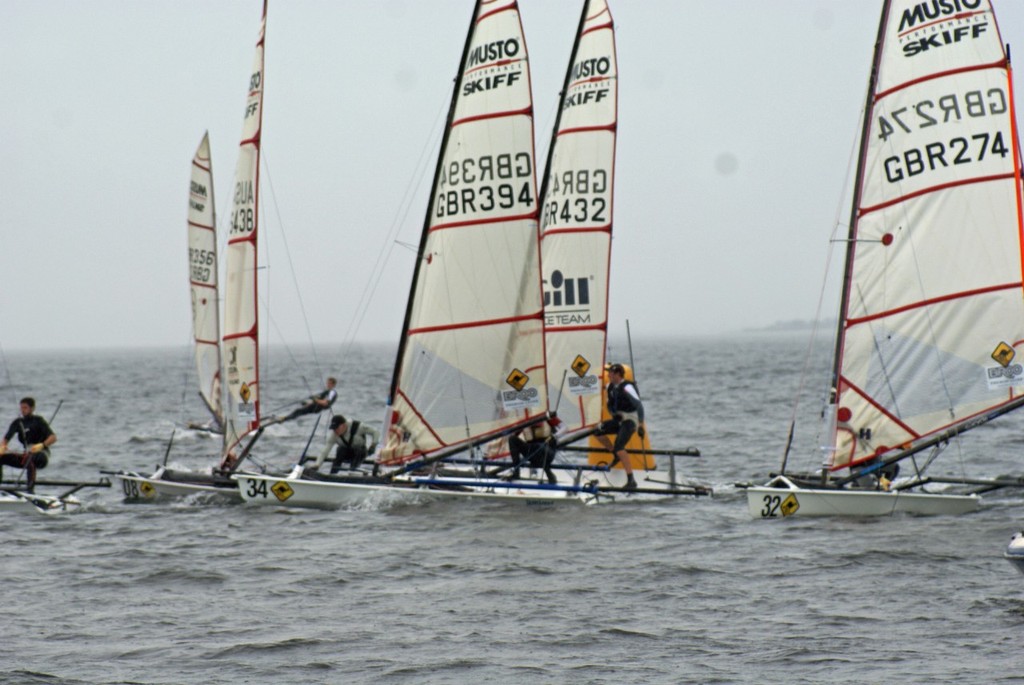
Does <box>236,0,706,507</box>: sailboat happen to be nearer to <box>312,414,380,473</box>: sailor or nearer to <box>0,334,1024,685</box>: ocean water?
<box>0,334,1024,685</box>: ocean water

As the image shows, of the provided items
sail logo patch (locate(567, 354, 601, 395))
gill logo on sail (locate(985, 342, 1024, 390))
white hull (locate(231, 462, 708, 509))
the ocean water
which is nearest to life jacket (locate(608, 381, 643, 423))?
white hull (locate(231, 462, 708, 509))

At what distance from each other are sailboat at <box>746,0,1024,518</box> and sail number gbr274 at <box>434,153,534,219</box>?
436 centimetres

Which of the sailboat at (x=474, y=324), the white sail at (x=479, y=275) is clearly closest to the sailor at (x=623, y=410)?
the sailboat at (x=474, y=324)

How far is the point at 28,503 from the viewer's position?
60.5 feet

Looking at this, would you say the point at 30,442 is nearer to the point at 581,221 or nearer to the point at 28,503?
the point at 28,503

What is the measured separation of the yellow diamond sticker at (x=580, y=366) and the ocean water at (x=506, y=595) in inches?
108

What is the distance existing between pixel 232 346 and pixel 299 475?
8.55ft

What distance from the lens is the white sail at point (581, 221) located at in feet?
69.5

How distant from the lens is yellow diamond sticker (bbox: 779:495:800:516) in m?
17.0

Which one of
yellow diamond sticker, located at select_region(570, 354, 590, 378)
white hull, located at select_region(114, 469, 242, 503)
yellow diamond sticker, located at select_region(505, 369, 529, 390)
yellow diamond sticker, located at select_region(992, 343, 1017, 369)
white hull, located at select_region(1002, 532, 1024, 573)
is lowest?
white hull, located at select_region(114, 469, 242, 503)

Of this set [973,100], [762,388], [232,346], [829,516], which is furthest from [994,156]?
[762,388]

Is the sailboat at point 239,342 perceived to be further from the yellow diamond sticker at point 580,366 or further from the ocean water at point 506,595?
the yellow diamond sticker at point 580,366

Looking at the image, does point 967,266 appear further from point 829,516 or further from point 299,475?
point 299,475

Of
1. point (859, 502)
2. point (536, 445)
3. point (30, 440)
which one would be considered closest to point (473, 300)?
point (536, 445)
